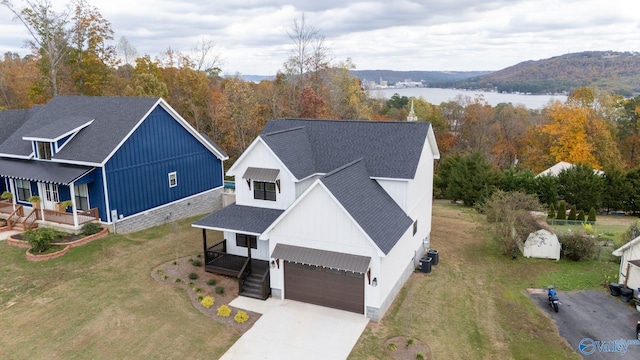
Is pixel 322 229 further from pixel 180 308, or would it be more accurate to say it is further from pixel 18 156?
pixel 18 156

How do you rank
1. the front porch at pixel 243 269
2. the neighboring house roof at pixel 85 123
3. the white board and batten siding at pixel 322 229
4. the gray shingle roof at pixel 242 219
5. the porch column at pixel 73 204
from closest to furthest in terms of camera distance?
1. the white board and batten siding at pixel 322 229
2. the front porch at pixel 243 269
3. the gray shingle roof at pixel 242 219
4. the porch column at pixel 73 204
5. the neighboring house roof at pixel 85 123

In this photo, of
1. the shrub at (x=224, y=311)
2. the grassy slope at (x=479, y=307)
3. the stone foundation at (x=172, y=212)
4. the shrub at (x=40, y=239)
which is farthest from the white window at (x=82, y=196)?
Answer: the grassy slope at (x=479, y=307)

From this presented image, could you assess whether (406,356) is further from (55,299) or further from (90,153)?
(90,153)

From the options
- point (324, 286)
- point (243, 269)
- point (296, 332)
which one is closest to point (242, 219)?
point (243, 269)

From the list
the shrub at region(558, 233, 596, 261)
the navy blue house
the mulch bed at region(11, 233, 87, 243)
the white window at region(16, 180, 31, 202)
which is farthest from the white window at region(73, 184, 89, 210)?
the shrub at region(558, 233, 596, 261)

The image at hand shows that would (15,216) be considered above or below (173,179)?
below

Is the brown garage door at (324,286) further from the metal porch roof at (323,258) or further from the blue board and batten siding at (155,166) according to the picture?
the blue board and batten siding at (155,166)

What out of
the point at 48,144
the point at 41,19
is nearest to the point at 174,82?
the point at 41,19
